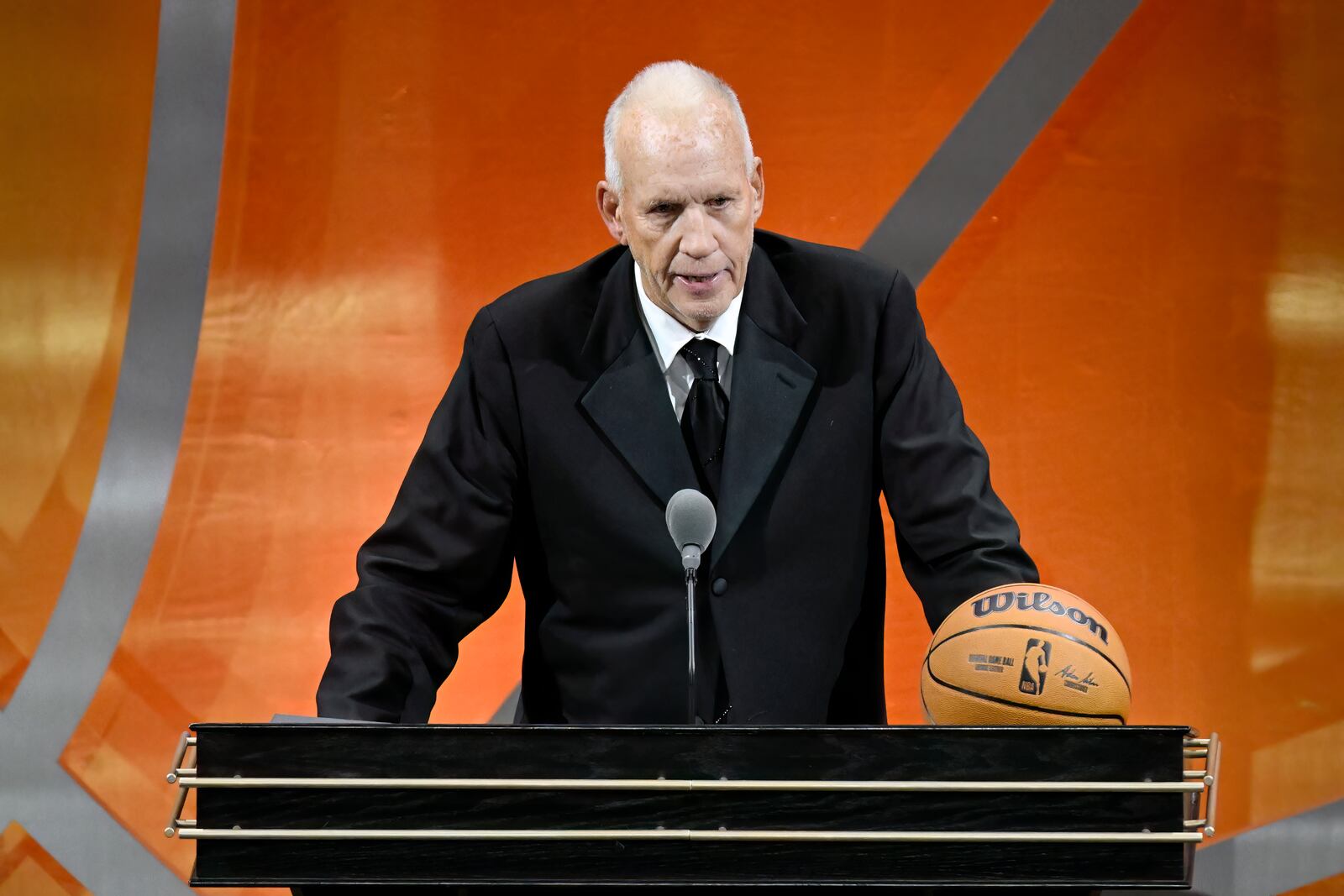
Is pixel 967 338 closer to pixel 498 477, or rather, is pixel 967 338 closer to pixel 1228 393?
pixel 1228 393

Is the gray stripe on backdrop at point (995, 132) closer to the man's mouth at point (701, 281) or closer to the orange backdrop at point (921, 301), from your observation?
the orange backdrop at point (921, 301)

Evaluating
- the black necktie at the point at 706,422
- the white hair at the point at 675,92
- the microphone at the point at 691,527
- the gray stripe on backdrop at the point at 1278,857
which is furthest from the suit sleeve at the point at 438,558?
the gray stripe on backdrop at the point at 1278,857

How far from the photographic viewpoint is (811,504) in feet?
7.97

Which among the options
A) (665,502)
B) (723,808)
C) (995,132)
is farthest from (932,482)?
(995,132)

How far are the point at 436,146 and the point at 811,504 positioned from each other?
1.84m

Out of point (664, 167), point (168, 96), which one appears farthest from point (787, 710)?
point (168, 96)

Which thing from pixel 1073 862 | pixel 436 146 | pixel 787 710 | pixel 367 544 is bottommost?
pixel 1073 862

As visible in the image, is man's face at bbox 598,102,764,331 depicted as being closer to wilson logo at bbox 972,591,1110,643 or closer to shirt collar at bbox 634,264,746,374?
shirt collar at bbox 634,264,746,374

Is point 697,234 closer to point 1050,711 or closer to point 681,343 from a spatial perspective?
point 681,343

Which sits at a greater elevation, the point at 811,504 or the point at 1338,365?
the point at 1338,365

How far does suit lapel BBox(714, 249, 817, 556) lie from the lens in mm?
2316

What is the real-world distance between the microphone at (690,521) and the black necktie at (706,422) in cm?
54

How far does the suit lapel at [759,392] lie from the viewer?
232cm

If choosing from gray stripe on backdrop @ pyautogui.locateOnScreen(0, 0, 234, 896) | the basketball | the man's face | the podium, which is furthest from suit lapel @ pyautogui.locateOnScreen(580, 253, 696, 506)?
gray stripe on backdrop @ pyautogui.locateOnScreen(0, 0, 234, 896)
